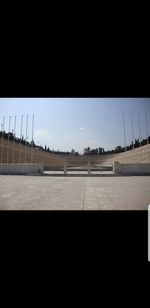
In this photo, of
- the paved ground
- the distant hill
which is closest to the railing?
the distant hill

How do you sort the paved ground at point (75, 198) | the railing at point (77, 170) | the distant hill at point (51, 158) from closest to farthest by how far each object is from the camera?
the paved ground at point (75, 198) < the railing at point (77, 170) < the distant hill at point (51, 158)

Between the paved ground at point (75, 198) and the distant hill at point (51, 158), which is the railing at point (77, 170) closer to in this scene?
the distant hill at point (51, 158)

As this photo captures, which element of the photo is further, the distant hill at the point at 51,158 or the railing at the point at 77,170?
the distant hill at the point at 51,158

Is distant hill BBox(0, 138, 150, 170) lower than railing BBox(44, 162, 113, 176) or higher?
higher

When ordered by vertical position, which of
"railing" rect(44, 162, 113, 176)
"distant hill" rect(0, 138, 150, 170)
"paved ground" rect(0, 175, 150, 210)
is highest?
"distant hill" rect(0, 138, 150, 170)

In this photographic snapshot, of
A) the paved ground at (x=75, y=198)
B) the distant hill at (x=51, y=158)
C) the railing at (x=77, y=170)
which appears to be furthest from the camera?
the distant hill at (x=51, y=158)

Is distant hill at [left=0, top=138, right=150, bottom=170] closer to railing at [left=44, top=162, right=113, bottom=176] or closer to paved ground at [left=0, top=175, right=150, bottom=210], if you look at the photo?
railing at [left=44, top=162, right=113, bottom=176]

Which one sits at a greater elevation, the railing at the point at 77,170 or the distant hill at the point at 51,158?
the distant hill at the point at 51,158

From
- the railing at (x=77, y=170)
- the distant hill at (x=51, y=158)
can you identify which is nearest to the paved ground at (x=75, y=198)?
the railing at (x=77, y=170)

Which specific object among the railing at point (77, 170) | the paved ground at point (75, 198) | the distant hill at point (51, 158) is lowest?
the paved ground at point (75, 198)
